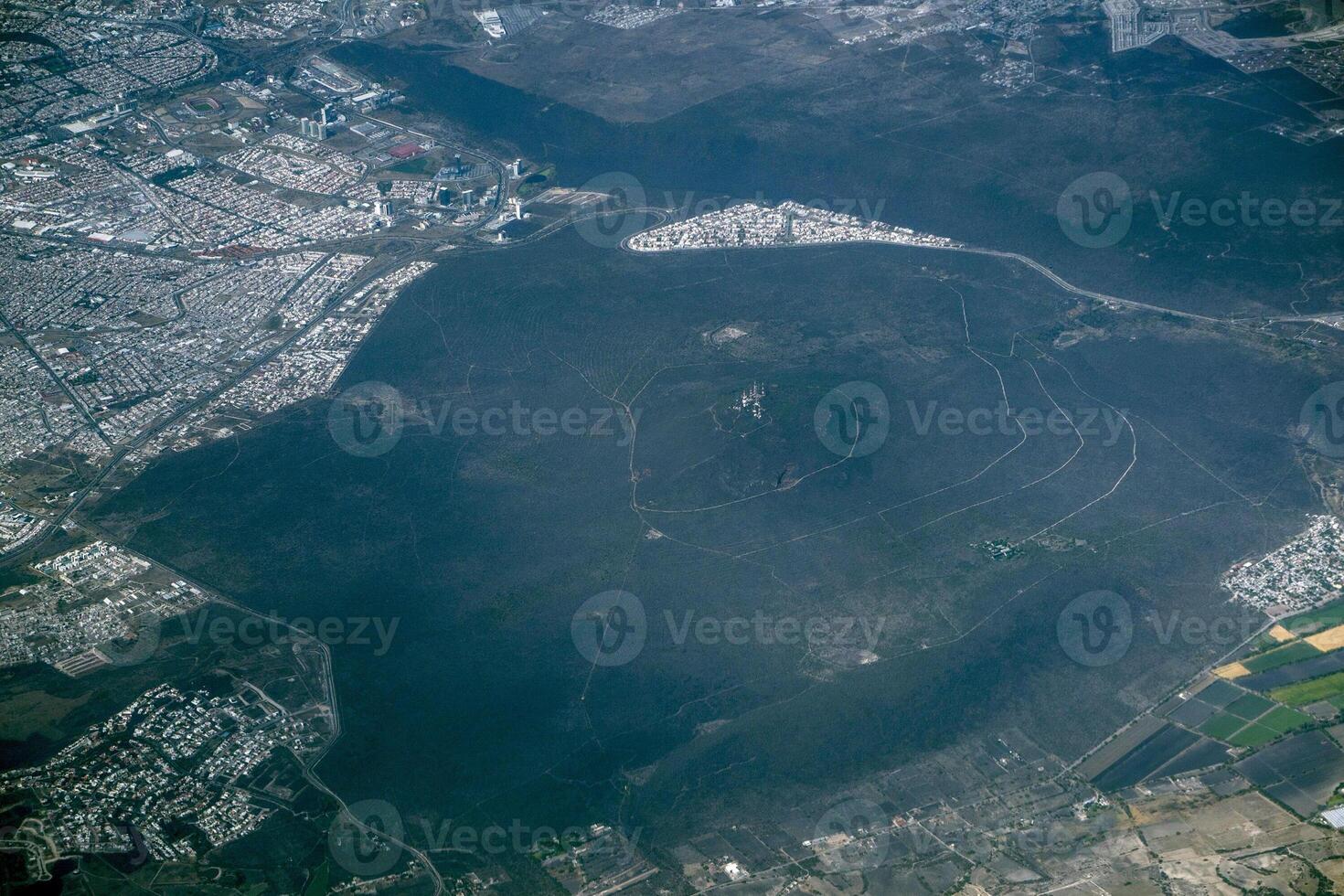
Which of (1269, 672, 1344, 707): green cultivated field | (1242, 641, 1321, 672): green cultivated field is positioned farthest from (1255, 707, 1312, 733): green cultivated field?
(1242, 641, 1321, 672): green cultivated field

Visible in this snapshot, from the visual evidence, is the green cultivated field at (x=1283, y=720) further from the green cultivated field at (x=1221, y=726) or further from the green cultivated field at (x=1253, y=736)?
the green cultivated field at (x=1221, y=726)

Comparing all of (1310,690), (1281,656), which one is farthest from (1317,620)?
(1310,690)

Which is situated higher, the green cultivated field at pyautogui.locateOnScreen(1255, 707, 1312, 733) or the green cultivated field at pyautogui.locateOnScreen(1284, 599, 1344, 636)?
the green cultivated field at pyautogui.locateOnScreen(1284, 599, 1344, 636)

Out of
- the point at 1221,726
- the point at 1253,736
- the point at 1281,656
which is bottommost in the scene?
the point at 1221,726

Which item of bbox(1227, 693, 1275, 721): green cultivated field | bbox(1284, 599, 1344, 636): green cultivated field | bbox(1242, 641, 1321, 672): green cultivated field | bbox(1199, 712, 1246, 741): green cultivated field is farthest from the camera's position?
bbox(1284, 599, 1344, 636): green cultivated field

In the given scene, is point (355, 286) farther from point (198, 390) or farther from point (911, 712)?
point (911, 712)

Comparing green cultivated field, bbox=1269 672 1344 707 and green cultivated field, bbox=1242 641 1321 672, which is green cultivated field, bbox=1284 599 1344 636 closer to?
green cultivated field, bbox=1242 641 1321 672

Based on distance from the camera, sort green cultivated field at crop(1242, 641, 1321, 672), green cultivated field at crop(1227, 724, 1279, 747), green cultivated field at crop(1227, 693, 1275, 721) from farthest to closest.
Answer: green cultivated field at crop(1242, 641, 1321, 672) → green cultivated field at crop(1227, 693, 1275, 721) → green cultivated field at crop(1227, 724, 1279, 747)

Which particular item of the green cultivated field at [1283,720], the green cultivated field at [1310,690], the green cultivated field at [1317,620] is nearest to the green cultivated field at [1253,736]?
the green cultivated field at [1283,720]

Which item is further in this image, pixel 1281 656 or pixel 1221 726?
pixel 1281 656

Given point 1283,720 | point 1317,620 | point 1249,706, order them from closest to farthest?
point 1283,720 → point 1249,706 → point 1317,620

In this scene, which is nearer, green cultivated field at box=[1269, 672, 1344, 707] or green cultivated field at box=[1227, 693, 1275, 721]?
green cultivated field at box=[1227, 693, 1275, 721]

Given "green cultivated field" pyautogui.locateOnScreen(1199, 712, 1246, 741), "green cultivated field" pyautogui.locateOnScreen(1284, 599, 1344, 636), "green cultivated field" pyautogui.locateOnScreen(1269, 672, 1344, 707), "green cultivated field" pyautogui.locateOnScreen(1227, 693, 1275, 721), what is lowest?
"green cultivated field" pyautogui.locateOnScreen(1199, 712, 1246, 741)

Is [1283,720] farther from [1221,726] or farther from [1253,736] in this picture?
[1221,726]
